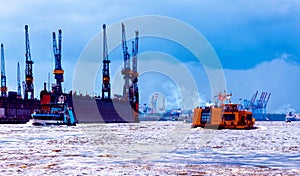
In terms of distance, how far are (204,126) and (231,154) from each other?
73876 mm

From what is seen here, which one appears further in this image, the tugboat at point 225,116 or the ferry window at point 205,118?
the ferry window at point 205,118

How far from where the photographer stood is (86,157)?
3650cm

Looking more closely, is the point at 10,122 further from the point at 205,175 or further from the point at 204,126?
the point at 205,175

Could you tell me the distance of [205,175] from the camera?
26266 mm

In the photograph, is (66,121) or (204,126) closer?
(204,126)

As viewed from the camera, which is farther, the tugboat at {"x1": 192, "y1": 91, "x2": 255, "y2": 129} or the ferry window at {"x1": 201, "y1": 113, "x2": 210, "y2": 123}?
the ferry window at {"x1": 201, "y1": 113, "x2": 210, "y2": 123}

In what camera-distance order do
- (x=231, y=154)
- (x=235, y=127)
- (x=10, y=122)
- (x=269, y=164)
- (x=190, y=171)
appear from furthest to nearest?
(x=10, y=122)
(x=235, y=127)
(x=231, y=154)
(x=269, y=164)
(x=190, y=171)

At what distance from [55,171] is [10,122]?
178 metres

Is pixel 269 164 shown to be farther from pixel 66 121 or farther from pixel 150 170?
pixel 66 121

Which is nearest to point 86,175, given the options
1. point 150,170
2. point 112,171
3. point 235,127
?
point 112,171

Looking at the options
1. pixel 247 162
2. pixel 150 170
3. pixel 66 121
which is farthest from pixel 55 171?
pixel 66 121

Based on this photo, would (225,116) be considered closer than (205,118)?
Yes

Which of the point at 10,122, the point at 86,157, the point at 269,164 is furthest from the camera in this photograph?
the point at 10,122

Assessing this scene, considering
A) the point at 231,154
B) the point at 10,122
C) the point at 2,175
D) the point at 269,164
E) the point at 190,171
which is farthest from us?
the point at 10,122
